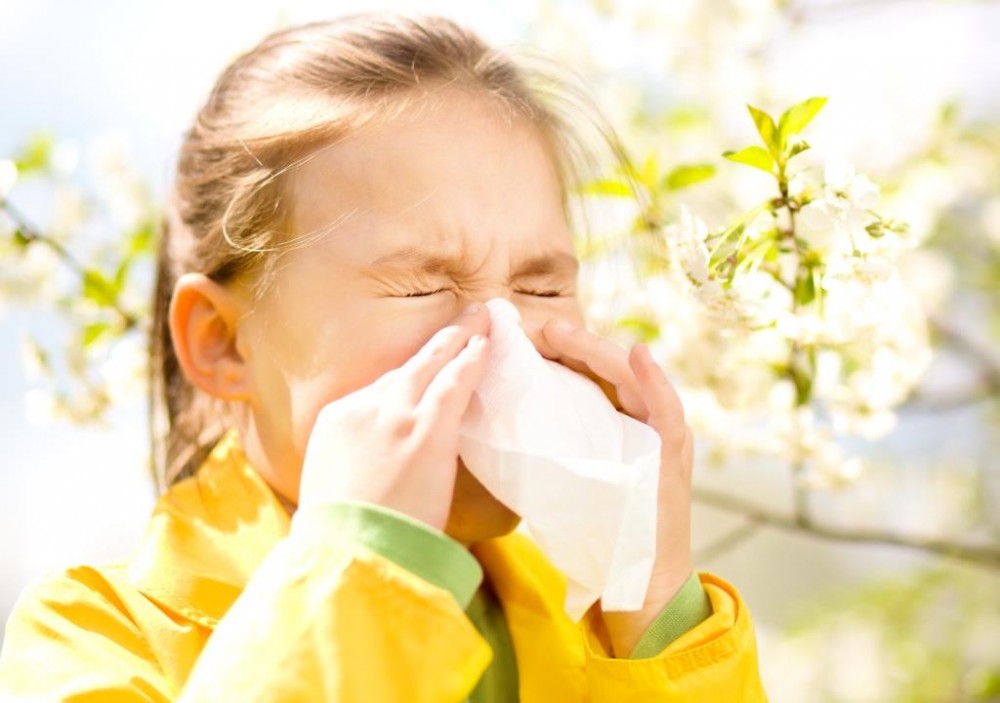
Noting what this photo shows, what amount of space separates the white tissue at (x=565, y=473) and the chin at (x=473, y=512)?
0.16 ft

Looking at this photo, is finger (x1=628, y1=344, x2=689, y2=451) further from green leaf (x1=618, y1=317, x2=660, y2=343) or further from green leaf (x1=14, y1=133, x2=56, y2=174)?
green leaf (x1=14, y1=133, x2=56, y2=174)

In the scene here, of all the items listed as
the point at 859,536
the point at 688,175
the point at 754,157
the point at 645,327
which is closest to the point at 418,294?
Answer: the point at 754,157

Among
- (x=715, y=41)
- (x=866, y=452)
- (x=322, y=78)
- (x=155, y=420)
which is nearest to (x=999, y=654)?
(x=866, y=452)

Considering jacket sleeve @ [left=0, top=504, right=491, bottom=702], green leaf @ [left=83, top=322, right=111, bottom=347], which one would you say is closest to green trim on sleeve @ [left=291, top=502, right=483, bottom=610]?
jacket sleeve @ [left=0, top=504, right=491, bottom=702]

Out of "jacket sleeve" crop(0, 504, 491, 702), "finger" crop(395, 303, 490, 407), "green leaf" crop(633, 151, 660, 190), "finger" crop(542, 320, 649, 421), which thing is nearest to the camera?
"jacket sleeve" crop(0, 504, 491, 702)

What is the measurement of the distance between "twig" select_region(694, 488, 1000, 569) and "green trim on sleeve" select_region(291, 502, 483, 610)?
2.77 ft

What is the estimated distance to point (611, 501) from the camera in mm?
755

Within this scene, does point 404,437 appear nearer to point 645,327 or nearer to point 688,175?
point 688,175

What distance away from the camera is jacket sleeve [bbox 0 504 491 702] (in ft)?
2.11

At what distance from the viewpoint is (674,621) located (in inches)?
34.2

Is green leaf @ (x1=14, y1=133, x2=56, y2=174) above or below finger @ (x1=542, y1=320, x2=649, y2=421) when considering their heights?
above

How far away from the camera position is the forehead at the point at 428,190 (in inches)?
33.4

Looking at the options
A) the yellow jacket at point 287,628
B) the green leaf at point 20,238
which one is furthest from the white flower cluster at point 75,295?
the yellow jacket at point 287,628

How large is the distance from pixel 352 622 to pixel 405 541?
0.06 meters
